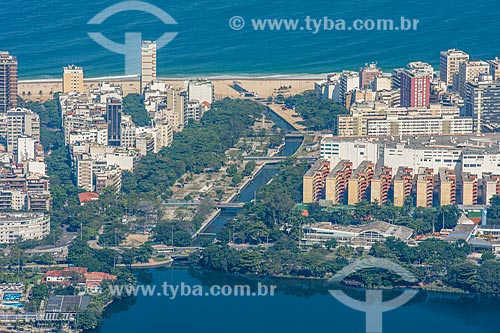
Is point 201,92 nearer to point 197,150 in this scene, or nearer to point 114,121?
point 114,121

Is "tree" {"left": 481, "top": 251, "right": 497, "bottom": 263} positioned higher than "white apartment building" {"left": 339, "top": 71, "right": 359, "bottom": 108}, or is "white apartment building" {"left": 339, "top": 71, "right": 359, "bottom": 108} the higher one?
"white apartment building" {"left": 339, "top": 71, "right": 359, "bottom": 108}

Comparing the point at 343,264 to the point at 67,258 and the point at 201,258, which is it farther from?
the point at 67,258

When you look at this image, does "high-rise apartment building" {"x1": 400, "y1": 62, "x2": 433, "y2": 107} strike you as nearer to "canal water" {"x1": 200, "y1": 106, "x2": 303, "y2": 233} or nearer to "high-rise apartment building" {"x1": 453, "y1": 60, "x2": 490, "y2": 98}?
"high-rise apartment building" {"x1": 453, "y1": 60, "x2": 490, "y2": 98}

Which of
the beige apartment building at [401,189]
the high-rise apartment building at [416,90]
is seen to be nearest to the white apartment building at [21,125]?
the high-rise apartment building at [416,90]

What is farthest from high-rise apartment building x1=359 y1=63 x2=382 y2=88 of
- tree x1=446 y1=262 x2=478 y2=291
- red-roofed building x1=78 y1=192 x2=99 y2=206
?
tree x1=446 y1=262 x2=478 y2=291

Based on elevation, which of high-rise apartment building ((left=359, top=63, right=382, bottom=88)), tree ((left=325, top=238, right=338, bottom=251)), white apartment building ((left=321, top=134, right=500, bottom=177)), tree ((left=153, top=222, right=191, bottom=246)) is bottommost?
tree ((left=325, top=238, right=338, bottom=251))

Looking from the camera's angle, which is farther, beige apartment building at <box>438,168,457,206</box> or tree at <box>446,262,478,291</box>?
beige apartment building at <box>438,168,457,206</box>
